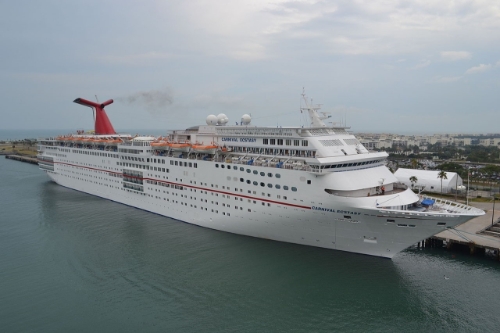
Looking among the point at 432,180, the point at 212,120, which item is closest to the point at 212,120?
the point at 212,120

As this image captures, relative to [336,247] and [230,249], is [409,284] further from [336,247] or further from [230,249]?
[230,249]

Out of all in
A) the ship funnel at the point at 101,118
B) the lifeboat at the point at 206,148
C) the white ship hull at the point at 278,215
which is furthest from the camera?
the ship funnel at the point at 101,118

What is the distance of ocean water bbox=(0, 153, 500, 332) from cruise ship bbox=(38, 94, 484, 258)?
1.25 metres

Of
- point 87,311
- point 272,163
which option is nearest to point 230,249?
point 272,163

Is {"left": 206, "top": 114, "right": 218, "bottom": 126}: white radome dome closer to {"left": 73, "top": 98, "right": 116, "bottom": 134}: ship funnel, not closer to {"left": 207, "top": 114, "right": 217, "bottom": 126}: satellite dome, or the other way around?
{"left": 207, "top": 114, "right": 217, "bottom": 126}: satellite dome

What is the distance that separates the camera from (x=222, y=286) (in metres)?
17.2

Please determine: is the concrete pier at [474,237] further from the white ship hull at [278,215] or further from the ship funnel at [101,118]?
the ship funnel at [101,118]

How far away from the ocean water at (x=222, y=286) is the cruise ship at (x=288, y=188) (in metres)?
1.25

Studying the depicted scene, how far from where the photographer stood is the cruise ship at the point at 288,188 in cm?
1830

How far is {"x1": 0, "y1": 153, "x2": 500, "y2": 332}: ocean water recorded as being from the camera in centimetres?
1455

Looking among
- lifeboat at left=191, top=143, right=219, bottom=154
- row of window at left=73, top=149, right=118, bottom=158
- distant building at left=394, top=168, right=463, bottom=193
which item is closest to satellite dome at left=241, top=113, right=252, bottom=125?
lifeboat at left=191, top=143, right=219, bottom=154

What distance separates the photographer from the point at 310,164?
62.9 feet

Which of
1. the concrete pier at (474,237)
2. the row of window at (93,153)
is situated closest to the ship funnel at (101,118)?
the row of window at (93,153)

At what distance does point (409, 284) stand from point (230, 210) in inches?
427
